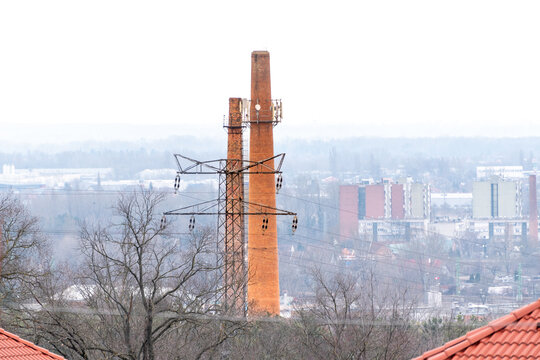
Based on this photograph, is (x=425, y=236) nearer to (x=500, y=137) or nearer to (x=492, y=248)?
(x=492, y=248)

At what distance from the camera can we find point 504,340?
8016mm

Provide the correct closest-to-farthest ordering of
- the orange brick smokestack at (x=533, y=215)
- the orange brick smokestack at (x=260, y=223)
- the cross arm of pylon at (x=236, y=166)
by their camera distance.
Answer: the cross arm of pylon at (x=236, y=166) < the orange brick smokestack at (x=260, y=223) < the orange brick smokestack at (x=533, y=215)

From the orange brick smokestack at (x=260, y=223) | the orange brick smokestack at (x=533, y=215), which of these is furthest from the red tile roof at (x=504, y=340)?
the orange brick smokestack at (x=533, y=215)

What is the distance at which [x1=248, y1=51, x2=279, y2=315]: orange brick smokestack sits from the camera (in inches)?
1483

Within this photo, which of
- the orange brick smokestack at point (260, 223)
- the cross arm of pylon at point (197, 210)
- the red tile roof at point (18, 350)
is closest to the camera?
the red tile roof at point (18, 350)

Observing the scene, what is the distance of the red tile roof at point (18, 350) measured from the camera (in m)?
10.5

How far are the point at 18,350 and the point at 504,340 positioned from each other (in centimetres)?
527

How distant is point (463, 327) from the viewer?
105ft

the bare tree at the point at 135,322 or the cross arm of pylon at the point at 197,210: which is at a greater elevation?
the cross arm of pylon at the point at 197,210

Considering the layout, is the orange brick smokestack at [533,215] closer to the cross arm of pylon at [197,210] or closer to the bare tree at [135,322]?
the cross arm of pylon at [197,210]

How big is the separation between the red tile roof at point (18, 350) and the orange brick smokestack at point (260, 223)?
2630cm

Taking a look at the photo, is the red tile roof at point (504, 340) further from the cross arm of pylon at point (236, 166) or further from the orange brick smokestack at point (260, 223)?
the orange brick smokestack at point (260, 223)

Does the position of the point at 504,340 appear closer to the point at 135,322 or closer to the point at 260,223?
the point at 135,322

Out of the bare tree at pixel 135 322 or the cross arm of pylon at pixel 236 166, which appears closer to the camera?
the bare tree at pixel 135 322
